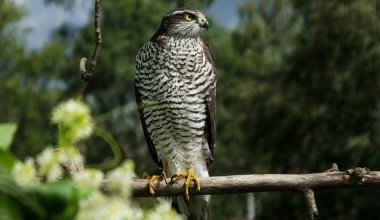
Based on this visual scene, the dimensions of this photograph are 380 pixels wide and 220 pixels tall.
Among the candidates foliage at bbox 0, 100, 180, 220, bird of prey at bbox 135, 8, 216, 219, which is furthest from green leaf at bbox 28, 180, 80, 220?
bird of prey at bbox 135, 8, 216, 219

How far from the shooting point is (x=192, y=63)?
6367 millimetres

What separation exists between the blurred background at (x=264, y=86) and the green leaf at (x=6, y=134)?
13.5 meters

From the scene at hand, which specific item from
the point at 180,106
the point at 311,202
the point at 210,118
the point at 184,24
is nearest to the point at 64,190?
the point at 311,202

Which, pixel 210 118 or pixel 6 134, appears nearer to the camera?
pixel 6 134

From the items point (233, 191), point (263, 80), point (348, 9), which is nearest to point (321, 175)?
point (233, 191)

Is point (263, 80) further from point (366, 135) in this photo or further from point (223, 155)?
point (223, 155)

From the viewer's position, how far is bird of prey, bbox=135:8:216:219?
6117 mm

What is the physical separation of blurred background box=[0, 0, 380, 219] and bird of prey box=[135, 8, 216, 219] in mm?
7995

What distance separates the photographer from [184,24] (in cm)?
669

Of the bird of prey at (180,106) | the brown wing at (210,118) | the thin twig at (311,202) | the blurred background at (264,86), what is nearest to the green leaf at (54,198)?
the thin twig at (311,202)

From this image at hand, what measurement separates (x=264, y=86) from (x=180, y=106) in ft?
68.7

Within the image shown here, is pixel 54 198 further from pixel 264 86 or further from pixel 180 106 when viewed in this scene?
pixel 264 86

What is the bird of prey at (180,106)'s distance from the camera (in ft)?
20.1

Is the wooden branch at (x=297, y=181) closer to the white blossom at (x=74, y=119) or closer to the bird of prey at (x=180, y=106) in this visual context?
the bird of prey at (x=180, y=106)
